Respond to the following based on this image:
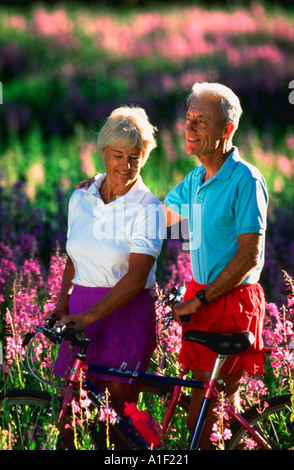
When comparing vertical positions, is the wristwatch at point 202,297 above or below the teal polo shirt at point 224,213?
below

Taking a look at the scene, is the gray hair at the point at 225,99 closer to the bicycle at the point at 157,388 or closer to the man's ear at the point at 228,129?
the man's ear at the point at 228,129

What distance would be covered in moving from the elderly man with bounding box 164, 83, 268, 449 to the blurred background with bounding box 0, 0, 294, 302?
323 cm

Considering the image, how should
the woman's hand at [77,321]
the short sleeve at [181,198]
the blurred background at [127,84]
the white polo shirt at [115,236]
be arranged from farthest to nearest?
the blurred background at [127,84], the short sleeve at [181,198], the white polo shirt at [115,236], the woman's hand at [77,321]

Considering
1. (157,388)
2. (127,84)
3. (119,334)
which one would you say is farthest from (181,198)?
(127,84)

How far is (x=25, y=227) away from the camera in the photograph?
6.80 meters

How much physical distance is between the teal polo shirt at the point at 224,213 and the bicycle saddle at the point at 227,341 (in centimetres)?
26

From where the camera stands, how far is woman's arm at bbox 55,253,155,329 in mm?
3268

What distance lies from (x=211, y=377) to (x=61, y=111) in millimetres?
11131

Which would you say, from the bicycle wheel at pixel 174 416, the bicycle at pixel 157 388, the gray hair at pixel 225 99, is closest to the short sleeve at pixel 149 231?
the bicycle at pixel 157 388

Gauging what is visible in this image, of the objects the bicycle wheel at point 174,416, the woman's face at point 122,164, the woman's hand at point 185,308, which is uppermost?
the woman's face at point 122,164

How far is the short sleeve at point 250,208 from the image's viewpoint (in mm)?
3154

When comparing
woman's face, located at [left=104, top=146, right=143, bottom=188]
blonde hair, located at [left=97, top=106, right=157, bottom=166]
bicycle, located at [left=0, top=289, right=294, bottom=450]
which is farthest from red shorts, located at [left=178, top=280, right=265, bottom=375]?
blonde hair, located at [left=97, top=106, right=157, bottom=166]

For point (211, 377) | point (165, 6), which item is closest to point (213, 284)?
point (211, 377)

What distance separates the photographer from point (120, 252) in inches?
133
